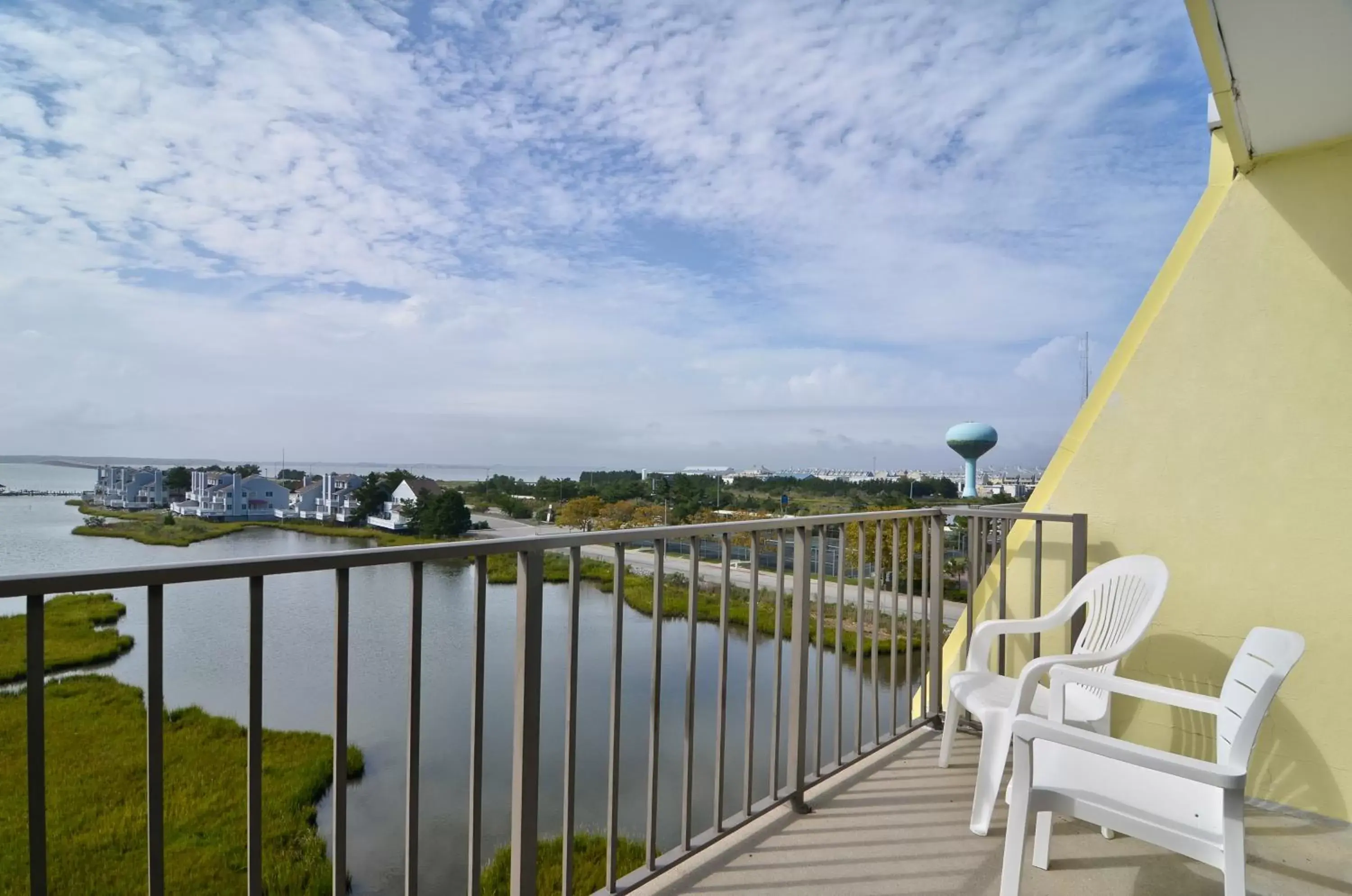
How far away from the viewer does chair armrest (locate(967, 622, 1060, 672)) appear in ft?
9.09

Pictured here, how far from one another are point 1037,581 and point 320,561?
3.14m

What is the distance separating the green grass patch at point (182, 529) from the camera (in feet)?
18.4

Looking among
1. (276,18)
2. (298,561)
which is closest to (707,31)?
(276,18)

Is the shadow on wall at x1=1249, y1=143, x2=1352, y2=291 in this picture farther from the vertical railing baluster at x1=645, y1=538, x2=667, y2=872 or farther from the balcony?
the vertical railing baluster at x1=645, y1=538, x2=667, y2=872


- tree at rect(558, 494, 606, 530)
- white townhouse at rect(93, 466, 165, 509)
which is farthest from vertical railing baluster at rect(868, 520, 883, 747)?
tree at rect(558, 494, 606, 530)

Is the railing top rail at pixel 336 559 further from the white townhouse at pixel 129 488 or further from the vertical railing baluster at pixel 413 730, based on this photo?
the white townhouse at pixel 129 488

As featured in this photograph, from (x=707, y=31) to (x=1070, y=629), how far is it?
684cm

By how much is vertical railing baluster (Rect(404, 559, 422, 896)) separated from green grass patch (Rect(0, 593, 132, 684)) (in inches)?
19.2

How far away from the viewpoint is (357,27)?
28.9 feet

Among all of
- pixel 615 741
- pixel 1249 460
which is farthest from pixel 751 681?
pixel 1249 460

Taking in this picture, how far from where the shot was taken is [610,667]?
202 cm

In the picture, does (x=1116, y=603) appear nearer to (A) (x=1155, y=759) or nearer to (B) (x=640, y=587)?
(A) (x=1155, y=759)

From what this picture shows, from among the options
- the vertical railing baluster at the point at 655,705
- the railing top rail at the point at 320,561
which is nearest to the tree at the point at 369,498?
the vertical railing baluster at the point at 655,705

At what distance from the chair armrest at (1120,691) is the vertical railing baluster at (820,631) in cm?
69
